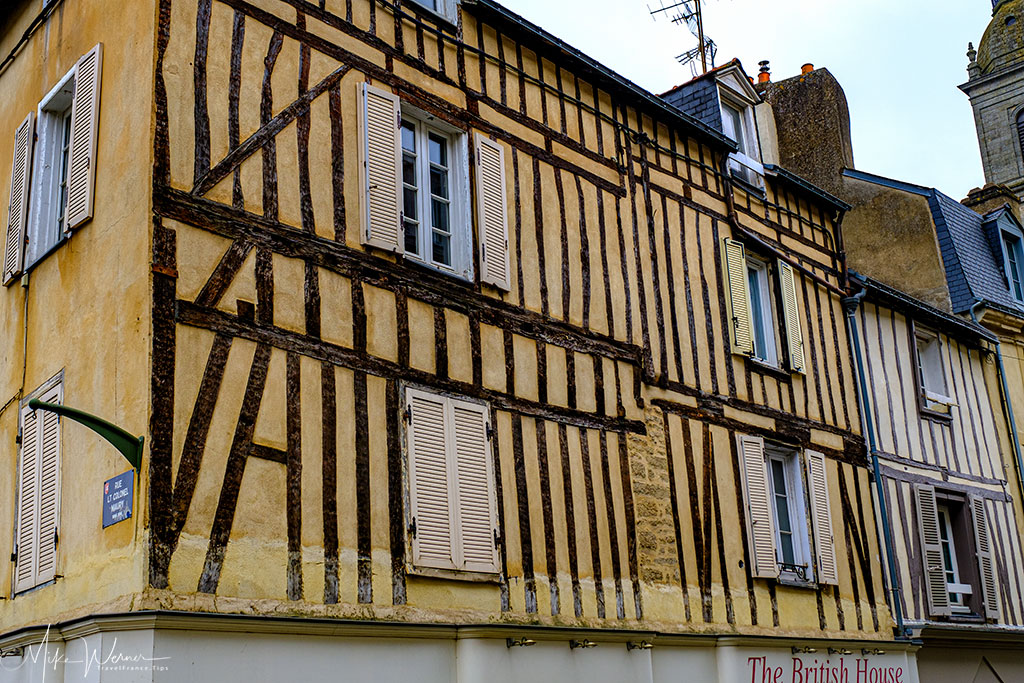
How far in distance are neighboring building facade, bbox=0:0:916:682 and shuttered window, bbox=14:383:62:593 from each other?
1.2 inches

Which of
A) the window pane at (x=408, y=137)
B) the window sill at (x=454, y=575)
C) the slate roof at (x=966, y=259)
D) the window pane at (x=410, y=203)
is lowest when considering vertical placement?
the window sill at (x=454, y=575)

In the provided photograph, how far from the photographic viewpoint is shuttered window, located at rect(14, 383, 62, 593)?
634cm

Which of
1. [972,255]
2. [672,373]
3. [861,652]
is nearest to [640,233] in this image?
[672,373]

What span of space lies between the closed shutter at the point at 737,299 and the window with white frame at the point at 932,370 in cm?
311

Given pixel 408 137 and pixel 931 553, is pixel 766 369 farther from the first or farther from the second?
pixel 408 137

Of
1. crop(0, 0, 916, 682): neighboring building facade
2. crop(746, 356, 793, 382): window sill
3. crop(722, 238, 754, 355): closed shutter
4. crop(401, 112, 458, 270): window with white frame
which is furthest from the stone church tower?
crop(401, 112, 458, 270): window with white frame

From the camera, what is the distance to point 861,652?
10164mm

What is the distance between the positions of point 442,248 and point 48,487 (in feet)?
9.33

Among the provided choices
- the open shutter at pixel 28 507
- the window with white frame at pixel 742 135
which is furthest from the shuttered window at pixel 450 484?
the window with white frame at pixel 742 135

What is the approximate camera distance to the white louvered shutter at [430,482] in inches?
268

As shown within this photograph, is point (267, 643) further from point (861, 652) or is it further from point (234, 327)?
point (861, 652)

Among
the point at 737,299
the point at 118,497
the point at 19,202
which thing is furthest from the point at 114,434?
the point at 737,299

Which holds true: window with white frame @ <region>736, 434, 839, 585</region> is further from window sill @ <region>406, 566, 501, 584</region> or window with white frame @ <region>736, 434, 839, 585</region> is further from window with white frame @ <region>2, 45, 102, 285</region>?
window with white frame @ <region>2, 45, 102, 285</region>

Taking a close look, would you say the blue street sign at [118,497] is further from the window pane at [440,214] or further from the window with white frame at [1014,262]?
the window with white frame at [1014,262]
